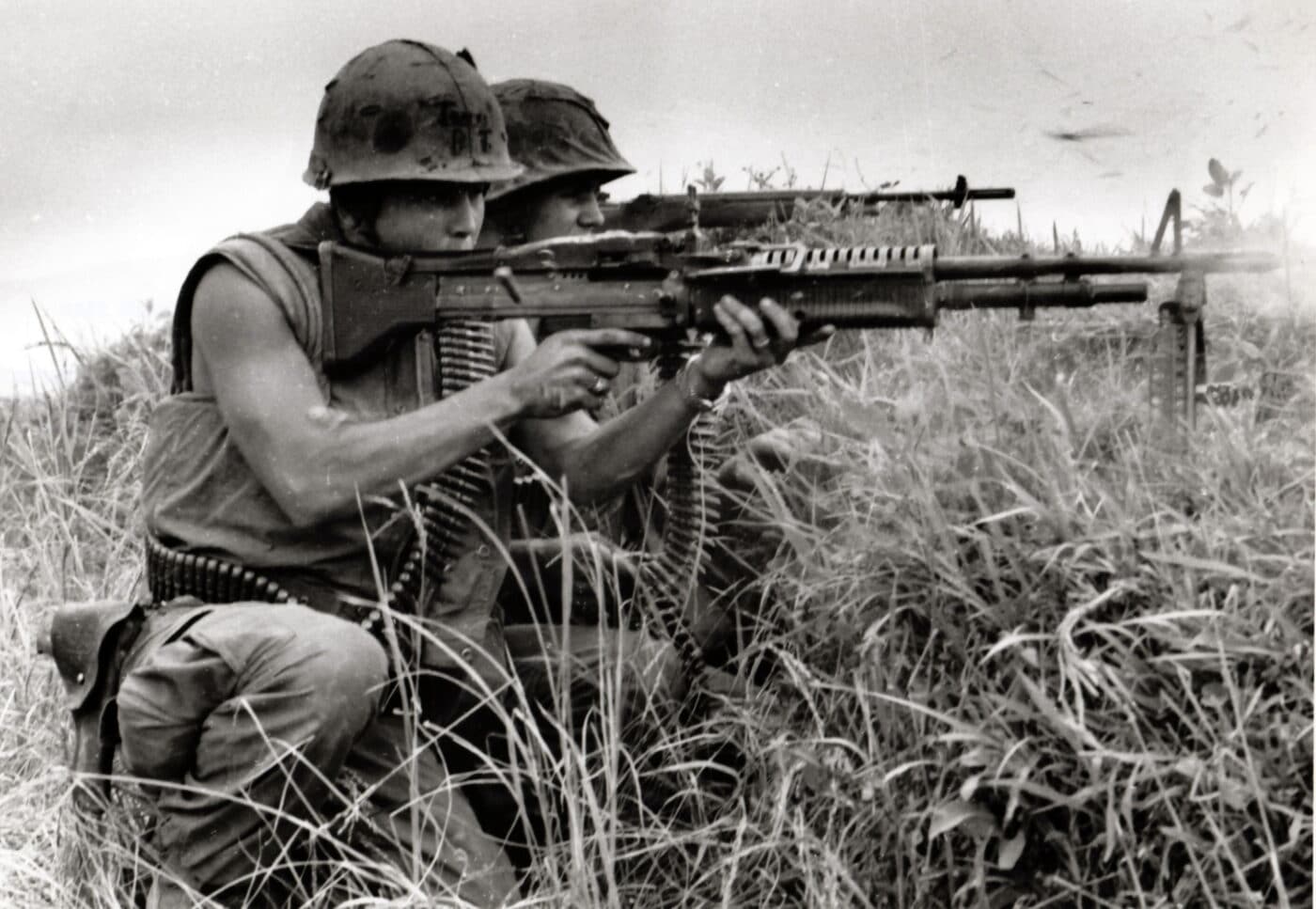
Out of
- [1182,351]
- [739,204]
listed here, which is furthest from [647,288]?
[739,204]

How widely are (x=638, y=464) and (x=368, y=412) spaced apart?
28.8 inches

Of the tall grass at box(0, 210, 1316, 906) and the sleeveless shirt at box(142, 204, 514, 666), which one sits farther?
the sleeveless shirt at box(142, 204, 514, 666)

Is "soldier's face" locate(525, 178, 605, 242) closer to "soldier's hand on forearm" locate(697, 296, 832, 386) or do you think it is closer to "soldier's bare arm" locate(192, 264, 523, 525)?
"soldier's bare arm" locate(192, 264, 523, 525)

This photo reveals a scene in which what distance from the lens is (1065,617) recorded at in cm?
383

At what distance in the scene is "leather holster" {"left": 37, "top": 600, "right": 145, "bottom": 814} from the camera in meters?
4.88

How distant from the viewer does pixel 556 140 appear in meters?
6.68

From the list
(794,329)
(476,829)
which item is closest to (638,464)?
(794,329)

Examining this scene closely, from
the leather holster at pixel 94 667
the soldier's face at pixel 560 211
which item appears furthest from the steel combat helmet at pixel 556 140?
the leather holster at pixel 94 667

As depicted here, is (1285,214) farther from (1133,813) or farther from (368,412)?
(368,412)

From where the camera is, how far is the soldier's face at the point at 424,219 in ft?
16.6

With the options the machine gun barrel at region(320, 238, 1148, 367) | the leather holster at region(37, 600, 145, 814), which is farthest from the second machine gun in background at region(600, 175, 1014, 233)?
the leather holster at region(37, 600, 145, 814)

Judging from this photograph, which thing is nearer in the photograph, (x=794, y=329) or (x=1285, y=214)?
(x=794, y=329)

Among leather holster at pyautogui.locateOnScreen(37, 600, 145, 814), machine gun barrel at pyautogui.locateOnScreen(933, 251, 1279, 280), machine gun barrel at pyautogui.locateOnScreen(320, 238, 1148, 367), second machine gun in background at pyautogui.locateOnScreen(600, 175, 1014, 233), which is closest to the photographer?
machine gun barrel at pyautogui.locateOnScreen(933, 251, 1279, 280)

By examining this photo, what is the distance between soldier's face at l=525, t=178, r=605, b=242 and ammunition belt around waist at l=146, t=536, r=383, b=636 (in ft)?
6.60
